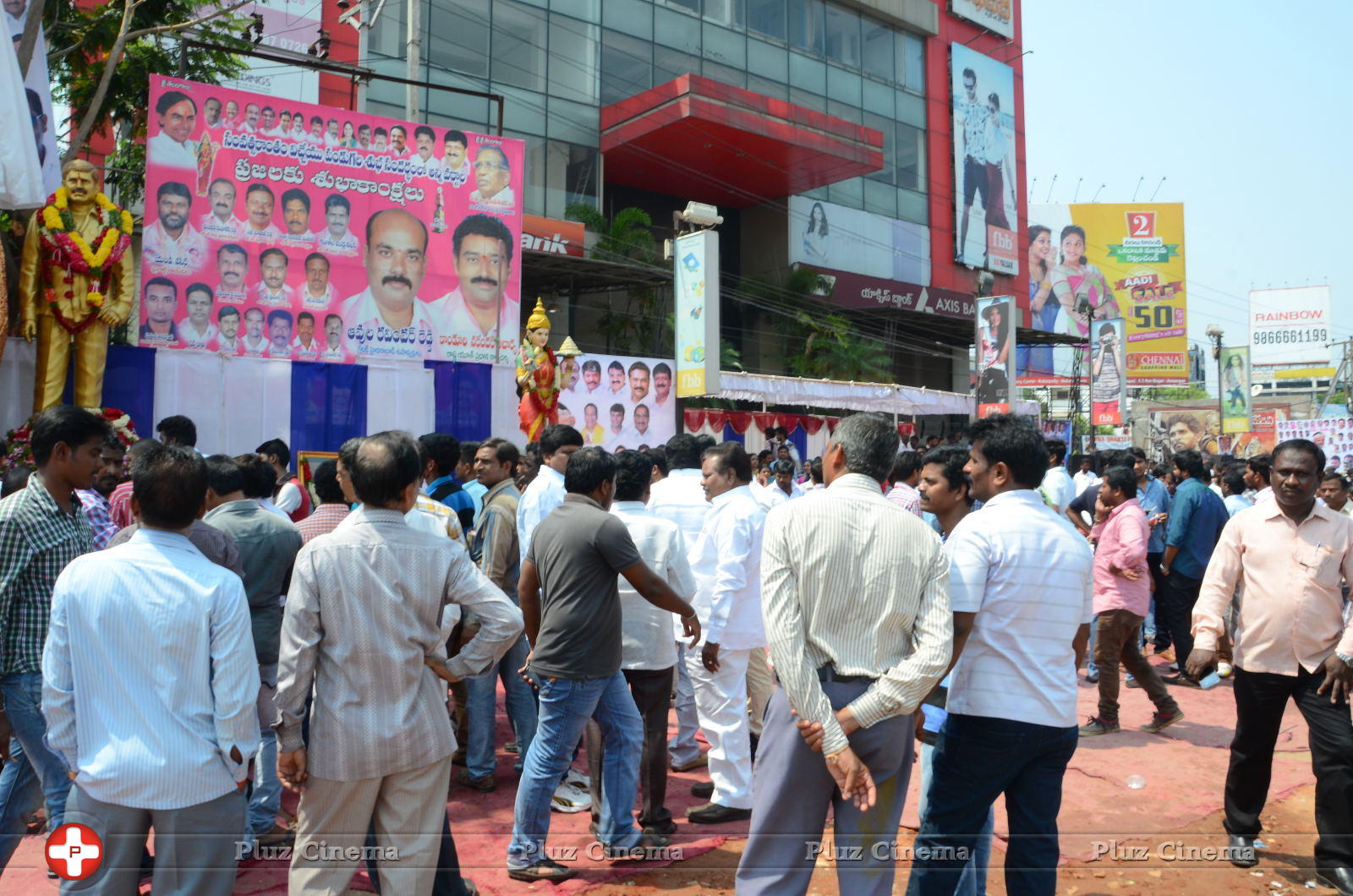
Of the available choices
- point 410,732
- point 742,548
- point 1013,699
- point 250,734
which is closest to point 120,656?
point 250,734

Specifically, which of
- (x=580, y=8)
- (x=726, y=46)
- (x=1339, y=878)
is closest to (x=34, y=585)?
(x=1339, y=878)

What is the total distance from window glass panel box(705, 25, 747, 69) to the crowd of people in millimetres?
24400

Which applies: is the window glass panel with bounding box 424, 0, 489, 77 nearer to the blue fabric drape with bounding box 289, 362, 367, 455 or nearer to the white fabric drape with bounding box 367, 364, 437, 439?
the white fabric drape with bounding box 367, 364, 437, 439

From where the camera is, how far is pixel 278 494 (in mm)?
6160

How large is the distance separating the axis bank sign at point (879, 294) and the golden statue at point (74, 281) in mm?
19179

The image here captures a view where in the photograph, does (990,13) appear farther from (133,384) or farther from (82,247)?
(82,247)

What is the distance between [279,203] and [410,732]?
40.3 feet

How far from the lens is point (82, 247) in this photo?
1045cm

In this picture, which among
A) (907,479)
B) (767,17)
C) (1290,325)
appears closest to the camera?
(907,479)

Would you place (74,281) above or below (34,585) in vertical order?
above

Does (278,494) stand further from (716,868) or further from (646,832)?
(716,868)

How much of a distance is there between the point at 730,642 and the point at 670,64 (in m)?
23.7

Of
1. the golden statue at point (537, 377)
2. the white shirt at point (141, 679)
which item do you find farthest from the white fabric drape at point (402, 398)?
the white shirt at point (141, 679)

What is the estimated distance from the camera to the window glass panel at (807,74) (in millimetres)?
28266
